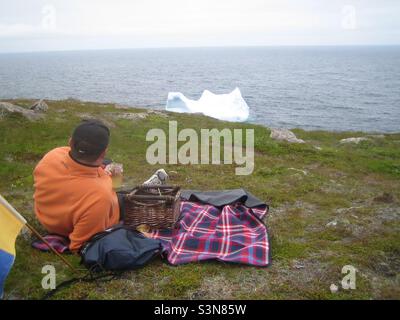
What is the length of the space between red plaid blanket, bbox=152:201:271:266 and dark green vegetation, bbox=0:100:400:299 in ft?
0.63

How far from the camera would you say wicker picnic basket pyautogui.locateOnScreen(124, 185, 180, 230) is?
6.77m

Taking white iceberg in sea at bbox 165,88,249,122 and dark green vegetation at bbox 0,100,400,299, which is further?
white iceberg in sea at bbox 165,88,249,122

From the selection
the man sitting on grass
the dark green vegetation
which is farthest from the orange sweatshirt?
the dark green vegetation

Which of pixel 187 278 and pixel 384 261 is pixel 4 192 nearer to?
pixel 187 278

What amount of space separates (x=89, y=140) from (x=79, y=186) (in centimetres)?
69

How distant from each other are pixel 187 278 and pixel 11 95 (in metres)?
74.1

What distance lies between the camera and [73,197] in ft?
19.2

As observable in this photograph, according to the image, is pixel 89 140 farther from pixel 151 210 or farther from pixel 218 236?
pixel 218 236

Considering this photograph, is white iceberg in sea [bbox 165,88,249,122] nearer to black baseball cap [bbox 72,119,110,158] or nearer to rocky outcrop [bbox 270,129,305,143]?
rocky outcrop [bbox 270,129,305,143]

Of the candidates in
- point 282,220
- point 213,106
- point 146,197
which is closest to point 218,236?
point 146,197

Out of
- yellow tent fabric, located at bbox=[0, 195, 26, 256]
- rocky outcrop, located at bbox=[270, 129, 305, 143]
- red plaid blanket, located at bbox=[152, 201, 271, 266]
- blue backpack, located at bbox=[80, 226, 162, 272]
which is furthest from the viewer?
rocky outcrop, located at bbox=[270, 129, 305, 143]

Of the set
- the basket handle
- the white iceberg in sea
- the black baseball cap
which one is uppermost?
the black baseball cap

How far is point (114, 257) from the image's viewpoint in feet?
18.4
